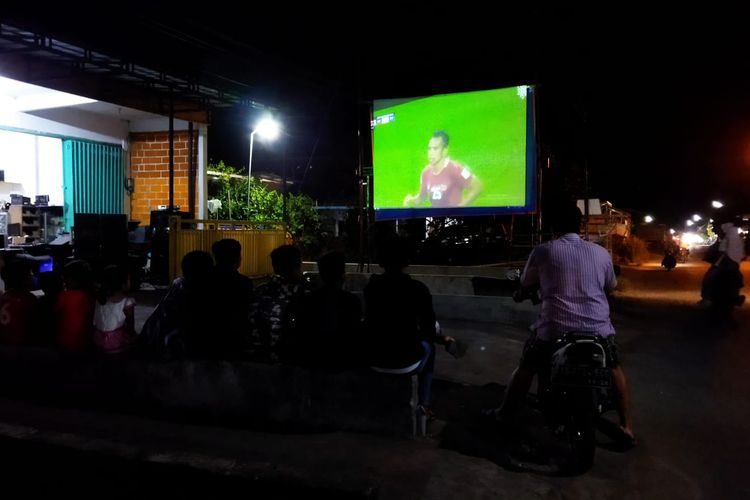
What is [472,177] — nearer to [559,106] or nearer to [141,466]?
[559,106]

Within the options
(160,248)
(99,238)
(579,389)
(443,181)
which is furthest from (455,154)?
(579,389)

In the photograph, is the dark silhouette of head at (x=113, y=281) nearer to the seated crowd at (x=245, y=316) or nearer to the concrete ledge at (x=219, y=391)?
the seated crowd at (x=245, y=316)

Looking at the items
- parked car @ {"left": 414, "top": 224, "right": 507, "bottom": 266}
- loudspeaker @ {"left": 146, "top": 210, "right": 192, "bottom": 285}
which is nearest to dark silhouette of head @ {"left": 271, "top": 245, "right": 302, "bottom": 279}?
loudspeaker @ {"left": 146, "top": 210, "right": 192, "bottom": 285}

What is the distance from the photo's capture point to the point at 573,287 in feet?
12.4

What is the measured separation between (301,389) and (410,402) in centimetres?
84

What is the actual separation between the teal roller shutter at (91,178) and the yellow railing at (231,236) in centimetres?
418

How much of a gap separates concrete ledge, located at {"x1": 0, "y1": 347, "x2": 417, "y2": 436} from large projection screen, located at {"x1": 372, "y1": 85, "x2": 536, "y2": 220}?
6559 millimetres

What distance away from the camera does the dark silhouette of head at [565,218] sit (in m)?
3.97

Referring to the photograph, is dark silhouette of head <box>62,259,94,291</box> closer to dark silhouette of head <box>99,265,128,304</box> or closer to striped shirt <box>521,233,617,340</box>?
dark silhouette of head <box>99,265,128,304</box>

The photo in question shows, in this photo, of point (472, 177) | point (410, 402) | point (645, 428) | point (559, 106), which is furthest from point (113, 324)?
point (559, 106)

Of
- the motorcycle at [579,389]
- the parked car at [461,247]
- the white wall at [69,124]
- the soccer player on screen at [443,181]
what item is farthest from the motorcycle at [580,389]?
the white wall at [69,124]

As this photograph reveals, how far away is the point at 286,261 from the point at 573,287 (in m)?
2.06

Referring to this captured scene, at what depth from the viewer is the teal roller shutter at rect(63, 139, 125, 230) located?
47.3ft

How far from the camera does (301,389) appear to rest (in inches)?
167
